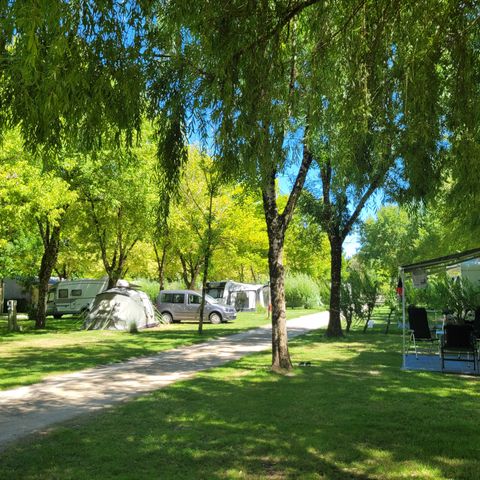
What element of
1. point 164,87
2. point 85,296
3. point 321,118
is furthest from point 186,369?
point 85,296

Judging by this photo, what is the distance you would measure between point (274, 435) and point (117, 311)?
678 inches

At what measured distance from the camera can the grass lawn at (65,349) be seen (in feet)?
35.6

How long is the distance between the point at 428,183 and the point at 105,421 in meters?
4.97

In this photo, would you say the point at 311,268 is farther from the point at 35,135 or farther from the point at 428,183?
the point at 35,135

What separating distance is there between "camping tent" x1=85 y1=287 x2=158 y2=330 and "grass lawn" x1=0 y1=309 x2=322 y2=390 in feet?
2.24

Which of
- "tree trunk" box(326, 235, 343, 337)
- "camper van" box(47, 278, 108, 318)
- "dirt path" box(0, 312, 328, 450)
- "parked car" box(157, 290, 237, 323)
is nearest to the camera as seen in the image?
"dirt path" box(0, 312, 328, 450)

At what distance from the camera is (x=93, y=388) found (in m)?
8.85

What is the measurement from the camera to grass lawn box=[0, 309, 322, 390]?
1085 centimetres

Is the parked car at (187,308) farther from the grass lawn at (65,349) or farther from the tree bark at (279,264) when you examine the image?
the tree bark at (279,264)

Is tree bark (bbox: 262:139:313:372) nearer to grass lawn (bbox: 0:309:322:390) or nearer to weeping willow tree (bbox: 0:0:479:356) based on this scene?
grass lawn (bbox: 0:309:322:390)

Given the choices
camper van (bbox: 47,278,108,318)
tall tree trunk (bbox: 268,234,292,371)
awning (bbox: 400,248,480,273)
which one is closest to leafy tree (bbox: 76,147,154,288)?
camper van (bbox: 47,278,108,318)

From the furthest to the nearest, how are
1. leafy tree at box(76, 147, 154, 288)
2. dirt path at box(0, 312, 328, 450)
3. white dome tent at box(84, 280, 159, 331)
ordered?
1. white dome tent at box(84, 280, 159, 331)
2. leafy tree at box(76, 147, 154, 288)
3. dirt path at box(0, 312, 328, 450)

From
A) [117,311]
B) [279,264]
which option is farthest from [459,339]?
[117,311]

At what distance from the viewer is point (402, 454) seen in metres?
5.25
